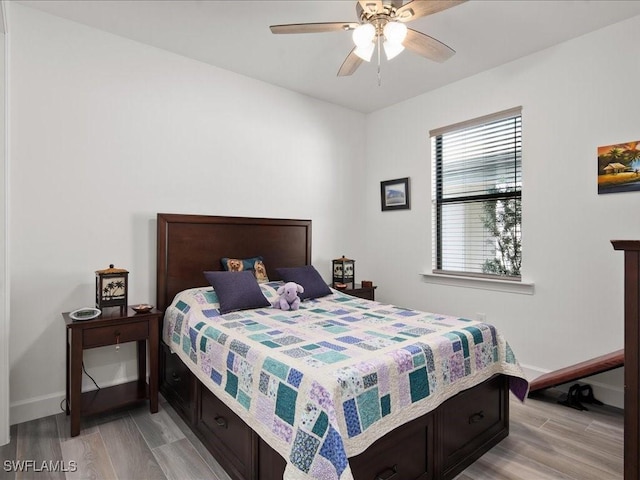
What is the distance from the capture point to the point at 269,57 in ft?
10.4

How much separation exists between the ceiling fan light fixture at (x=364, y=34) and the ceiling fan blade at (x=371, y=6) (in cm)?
7

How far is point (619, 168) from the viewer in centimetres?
264

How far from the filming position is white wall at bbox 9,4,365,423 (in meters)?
2.47

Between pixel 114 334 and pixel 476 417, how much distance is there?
235 centimetres

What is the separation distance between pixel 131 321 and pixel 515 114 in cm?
359

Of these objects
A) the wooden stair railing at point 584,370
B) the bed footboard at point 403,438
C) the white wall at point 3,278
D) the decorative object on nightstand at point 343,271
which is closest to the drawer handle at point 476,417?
the bed footboard at point 403,438

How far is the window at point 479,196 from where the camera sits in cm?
332

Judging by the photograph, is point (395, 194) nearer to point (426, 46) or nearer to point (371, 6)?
point (426, 46)

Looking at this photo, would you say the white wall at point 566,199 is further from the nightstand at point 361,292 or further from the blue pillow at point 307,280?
the blue pillow at point 307,280

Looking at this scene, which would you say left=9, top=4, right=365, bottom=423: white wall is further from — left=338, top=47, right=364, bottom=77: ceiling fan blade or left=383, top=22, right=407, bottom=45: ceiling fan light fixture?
left=383, top=22, right=407, bottom=45: ceiling fan light fixture

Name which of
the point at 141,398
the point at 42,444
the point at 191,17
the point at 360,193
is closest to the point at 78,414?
the point at 42,444

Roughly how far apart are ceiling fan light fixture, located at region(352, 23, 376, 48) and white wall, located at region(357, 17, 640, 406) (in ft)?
6.11

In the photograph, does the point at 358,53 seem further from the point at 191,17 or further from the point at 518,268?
the point at 518,268

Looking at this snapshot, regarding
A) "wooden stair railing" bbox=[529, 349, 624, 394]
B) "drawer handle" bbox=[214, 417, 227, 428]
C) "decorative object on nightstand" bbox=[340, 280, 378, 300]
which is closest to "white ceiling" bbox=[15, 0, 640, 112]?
"decorative object on nightstand" bbox=[340, 280, 378, 300]
